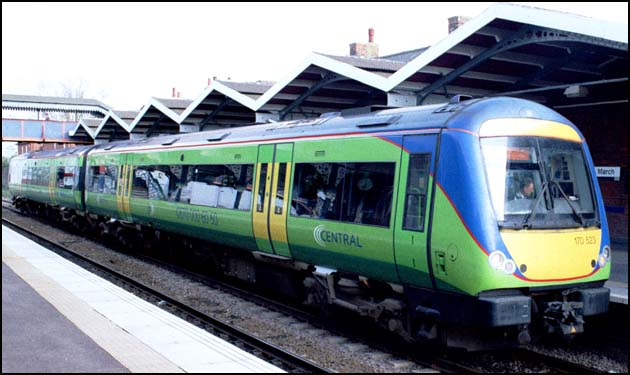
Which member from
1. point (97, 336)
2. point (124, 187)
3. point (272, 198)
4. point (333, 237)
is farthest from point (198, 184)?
point (97, 336)

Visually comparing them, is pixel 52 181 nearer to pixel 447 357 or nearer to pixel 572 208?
pixel 447 357

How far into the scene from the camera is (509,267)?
693cm

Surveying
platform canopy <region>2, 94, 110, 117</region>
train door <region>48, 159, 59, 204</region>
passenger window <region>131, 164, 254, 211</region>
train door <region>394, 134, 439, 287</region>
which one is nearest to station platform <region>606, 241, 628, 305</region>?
train door <region>394, 134, 439, 287</region>

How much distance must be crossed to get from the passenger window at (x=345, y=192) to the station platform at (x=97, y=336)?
7.64 feet

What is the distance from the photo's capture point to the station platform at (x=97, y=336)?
20.8 ft

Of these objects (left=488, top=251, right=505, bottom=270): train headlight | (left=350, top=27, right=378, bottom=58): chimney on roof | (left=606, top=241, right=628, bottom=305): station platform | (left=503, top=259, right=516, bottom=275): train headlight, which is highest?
(left=350, top=27, right=378, bottom=58): chimney on roof

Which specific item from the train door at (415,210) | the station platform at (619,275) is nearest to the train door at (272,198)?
the train door at (415,210)

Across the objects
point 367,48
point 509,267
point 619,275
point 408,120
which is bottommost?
point 619,275

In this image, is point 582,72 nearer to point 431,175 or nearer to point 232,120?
point 431,175

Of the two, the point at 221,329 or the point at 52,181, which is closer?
the point at 221,329

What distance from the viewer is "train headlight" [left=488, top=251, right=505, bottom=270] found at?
6.82 metres

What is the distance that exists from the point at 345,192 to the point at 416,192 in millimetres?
1430

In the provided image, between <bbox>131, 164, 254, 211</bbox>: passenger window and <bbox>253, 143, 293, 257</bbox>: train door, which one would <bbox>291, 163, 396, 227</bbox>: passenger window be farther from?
<bbox>131, 164, 254, 211</bbox>: passenger window

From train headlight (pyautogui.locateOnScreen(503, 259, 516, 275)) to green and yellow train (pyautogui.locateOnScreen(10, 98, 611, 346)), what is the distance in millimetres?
16
